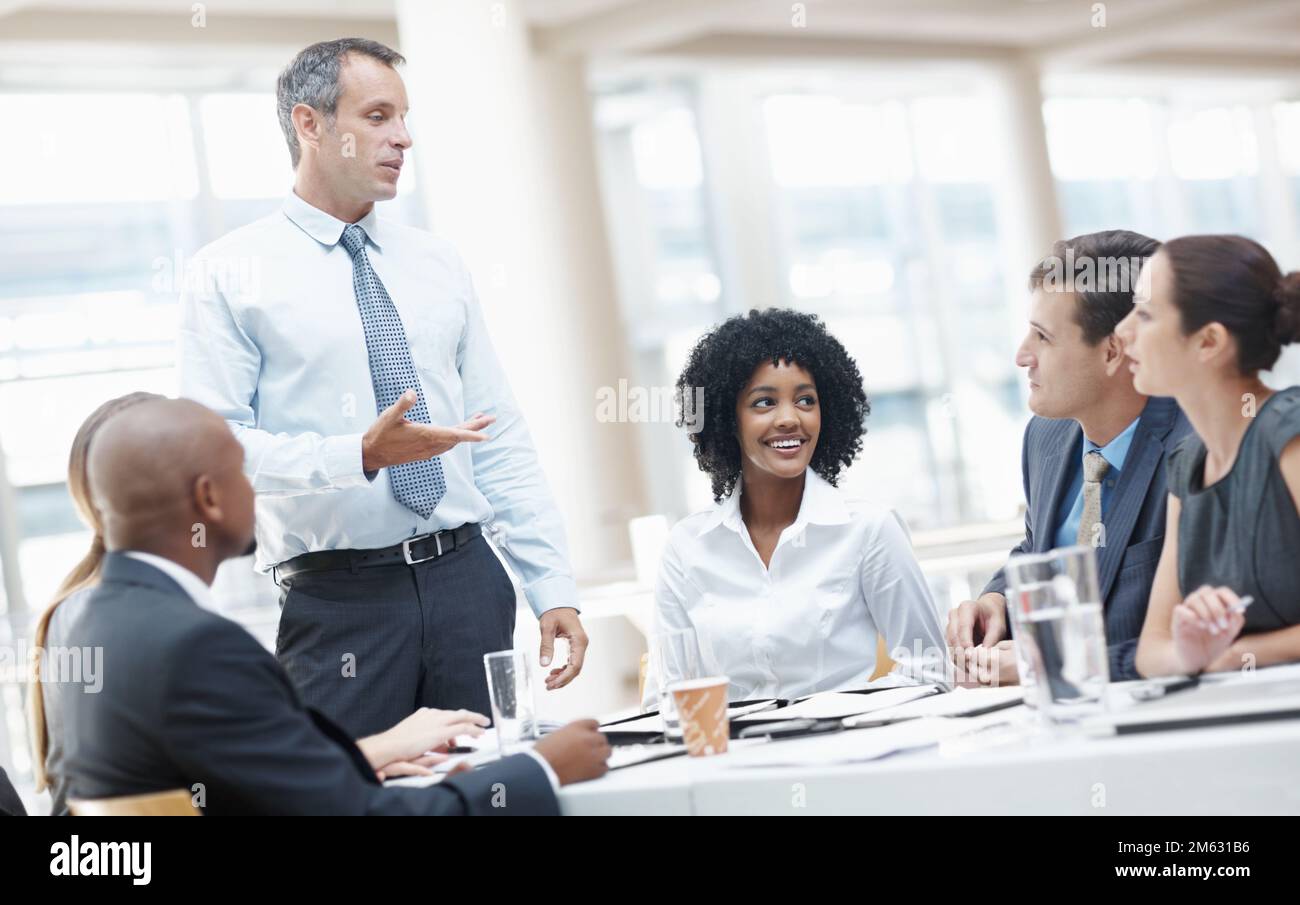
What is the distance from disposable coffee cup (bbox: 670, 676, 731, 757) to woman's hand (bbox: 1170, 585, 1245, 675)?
545 mm

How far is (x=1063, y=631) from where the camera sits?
1.54 meters

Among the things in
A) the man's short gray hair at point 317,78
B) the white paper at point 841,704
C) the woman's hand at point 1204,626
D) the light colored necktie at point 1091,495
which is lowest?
the white paper at point 841,704

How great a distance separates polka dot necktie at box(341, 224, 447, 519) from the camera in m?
2.51

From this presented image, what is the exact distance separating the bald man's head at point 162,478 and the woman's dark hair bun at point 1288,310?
1279 millimetres

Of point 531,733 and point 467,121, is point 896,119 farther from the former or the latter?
point 531,733

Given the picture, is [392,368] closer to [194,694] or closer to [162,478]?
[162,478]

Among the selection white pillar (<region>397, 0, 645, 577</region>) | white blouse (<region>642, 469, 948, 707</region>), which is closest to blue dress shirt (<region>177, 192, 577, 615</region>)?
white blouse (<region>642, 469, 948, 707</region>)

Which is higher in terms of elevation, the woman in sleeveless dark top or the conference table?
the woman in sleeveless dark top

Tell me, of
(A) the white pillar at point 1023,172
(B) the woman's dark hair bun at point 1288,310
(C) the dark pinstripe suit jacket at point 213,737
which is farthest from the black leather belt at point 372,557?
(A) the white pillar at point 1023,172

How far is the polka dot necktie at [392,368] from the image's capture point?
251cm

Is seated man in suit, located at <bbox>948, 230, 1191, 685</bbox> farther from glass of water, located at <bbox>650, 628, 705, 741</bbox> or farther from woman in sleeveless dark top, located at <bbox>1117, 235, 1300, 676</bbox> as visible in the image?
glass of water, located at <bbox>650, 628, 705, 741</bbox>

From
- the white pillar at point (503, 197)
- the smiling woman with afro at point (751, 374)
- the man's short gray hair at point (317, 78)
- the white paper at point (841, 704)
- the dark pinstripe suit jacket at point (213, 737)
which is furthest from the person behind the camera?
the white pillar at point (503, 197)

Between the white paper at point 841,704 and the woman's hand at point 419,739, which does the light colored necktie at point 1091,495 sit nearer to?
the white paper at point 841,704

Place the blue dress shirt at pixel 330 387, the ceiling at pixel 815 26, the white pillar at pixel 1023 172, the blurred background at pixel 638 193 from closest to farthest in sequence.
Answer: the blue dress shirt at pixel 330 387
the blurred background at pixel 638 193
the ceiling at pixel 815 26
the white pillar at pixel 1023 172
